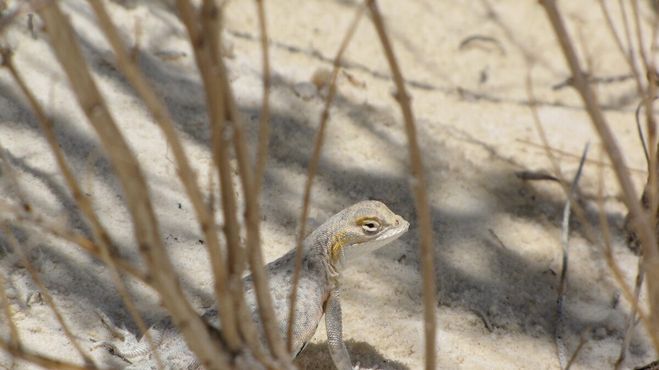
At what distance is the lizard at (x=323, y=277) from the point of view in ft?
11.3

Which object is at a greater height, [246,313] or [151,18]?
[151,18]

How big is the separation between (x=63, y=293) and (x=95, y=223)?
6.35ft

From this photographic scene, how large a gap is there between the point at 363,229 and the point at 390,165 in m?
1.43

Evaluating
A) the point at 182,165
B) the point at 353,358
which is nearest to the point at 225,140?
the point at 182,165

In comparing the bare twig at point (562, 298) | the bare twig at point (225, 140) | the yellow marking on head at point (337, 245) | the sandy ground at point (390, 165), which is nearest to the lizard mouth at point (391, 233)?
the yellow marking on head at point (337, 245)

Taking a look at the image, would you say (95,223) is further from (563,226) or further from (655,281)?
(563,226)

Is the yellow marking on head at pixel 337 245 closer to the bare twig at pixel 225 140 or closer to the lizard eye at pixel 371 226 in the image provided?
the lizard eye at pixel 371 226

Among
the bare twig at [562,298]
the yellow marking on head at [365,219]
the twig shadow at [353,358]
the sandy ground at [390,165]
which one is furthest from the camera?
the bare twig at [562,298]

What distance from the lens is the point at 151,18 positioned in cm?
555

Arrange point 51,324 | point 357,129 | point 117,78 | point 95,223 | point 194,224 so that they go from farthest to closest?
point 357,129 < point 117,78 < point 194,224 < point 51,324 < point 95,223

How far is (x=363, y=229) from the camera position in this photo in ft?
12.3

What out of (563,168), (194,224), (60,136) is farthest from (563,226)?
(60,136)

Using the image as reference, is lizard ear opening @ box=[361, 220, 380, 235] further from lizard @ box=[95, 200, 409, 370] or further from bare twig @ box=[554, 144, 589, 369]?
bare twig @ box=[554, 144, 589, 369]

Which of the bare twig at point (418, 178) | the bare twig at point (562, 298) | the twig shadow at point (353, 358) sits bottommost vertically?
the bare twig at point (418, 178)
